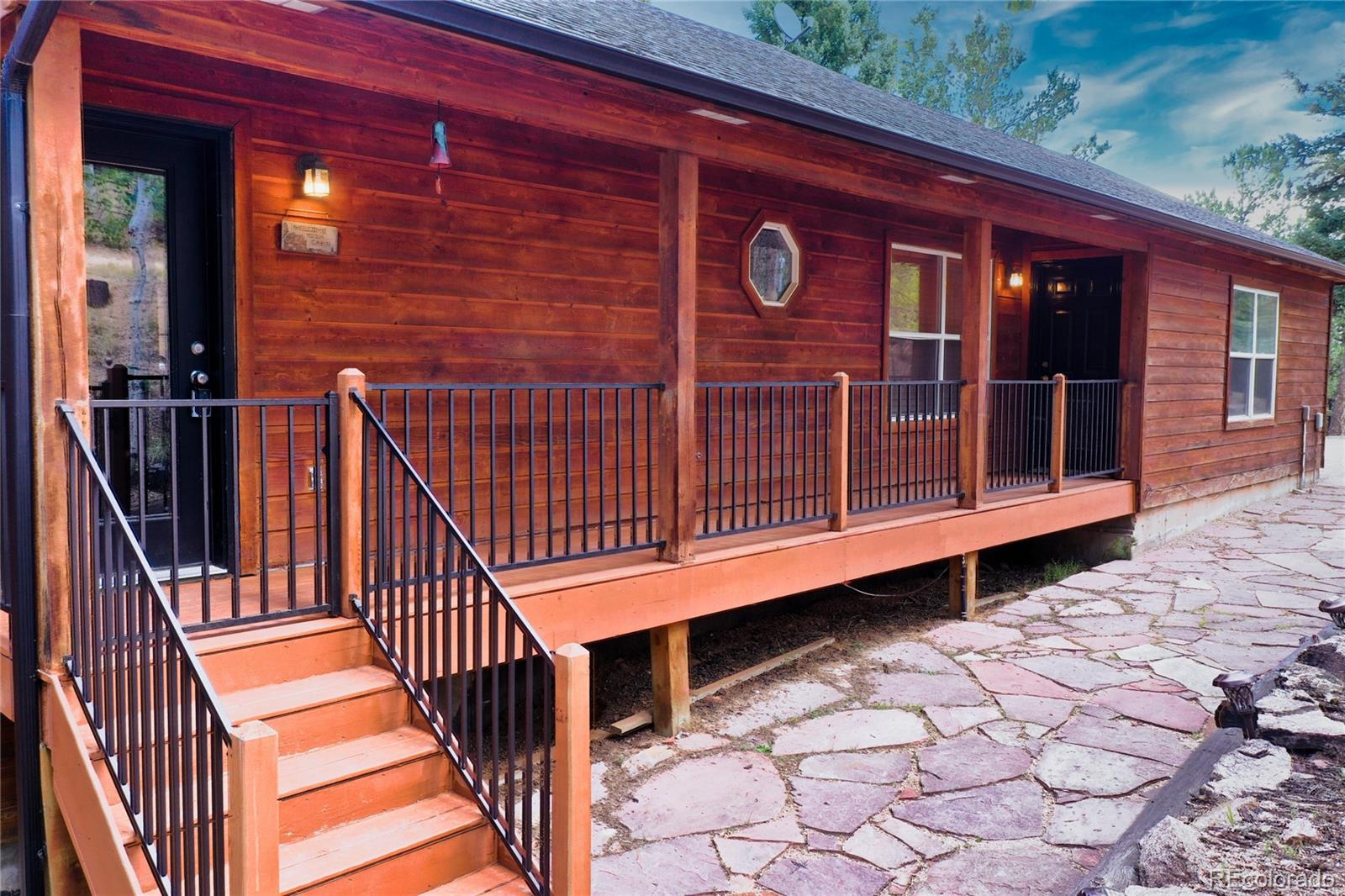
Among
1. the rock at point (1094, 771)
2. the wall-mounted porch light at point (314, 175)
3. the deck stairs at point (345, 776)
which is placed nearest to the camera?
the deck stairs at point (345, 776)

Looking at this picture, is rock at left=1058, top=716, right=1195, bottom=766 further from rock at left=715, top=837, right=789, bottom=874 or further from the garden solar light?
rock at left=715, top=837, right=789, bottom=874

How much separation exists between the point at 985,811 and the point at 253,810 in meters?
2.98

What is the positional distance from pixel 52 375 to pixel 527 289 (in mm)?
2985

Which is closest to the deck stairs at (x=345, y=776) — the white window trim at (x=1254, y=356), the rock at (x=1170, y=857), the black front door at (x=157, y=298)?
the black front door at (x=157, y=298)

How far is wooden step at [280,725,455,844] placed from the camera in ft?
9.95

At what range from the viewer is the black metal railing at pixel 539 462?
4.86 meters

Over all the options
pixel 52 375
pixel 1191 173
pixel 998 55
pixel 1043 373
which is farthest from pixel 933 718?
pixel 1191 173

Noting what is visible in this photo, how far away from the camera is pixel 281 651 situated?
3463mm

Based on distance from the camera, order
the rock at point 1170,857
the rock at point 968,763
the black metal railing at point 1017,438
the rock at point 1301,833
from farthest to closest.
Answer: the black metal railing at point 1017,438 < the rock at point 968,763 < the rock at point 1301,833 < the rock at point 1170,857

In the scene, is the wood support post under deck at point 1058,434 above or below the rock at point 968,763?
above

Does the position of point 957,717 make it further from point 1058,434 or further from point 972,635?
point 1058,434

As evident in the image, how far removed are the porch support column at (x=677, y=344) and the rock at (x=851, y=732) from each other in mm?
1081

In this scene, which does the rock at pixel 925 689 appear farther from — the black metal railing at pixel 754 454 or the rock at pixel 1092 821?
the rock at pixel 1092 821

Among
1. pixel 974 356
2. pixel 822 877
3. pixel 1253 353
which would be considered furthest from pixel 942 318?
pixel 822 877
